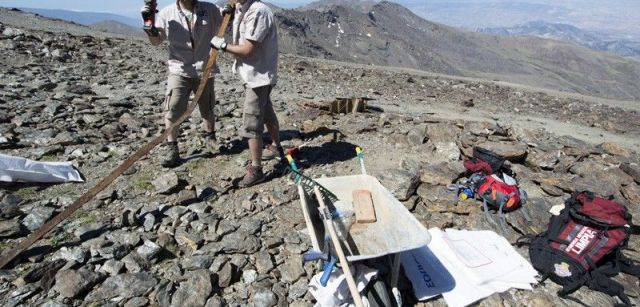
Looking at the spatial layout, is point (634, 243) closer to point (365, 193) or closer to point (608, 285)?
point (608, 285)

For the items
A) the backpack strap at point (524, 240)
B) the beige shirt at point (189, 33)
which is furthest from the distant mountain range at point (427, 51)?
the backpack strap at point (524, 240)

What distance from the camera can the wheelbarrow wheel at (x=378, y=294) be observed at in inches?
115

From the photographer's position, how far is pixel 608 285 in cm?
358

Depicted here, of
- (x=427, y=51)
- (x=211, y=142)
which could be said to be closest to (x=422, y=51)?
(x=427, y=51)

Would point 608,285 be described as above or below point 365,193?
below

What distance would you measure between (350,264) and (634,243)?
3584 mm

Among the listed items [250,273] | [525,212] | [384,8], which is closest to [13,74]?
[250,273]

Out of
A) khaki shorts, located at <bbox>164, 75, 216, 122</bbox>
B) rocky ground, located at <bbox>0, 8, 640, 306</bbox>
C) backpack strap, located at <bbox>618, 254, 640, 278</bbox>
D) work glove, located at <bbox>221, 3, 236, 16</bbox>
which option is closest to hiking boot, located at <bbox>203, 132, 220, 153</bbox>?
rocky ground, located at <bbox>0, 8, 640, 306</bbox>

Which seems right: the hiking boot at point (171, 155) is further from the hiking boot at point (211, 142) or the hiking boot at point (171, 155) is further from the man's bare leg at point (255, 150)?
the man's bare leg at point (255, 150)

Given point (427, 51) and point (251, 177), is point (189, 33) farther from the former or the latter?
point (427, 51)

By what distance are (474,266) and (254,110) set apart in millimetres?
2805

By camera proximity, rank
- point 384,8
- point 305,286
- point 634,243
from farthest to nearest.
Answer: point 384,8, point 634,243, point 305,286

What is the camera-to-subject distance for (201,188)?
477 centimetres

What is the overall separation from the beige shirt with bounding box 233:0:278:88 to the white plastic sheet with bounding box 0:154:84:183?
2478mm
